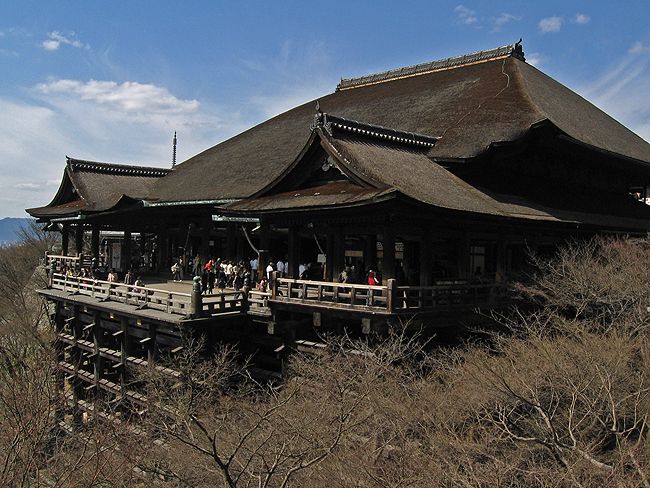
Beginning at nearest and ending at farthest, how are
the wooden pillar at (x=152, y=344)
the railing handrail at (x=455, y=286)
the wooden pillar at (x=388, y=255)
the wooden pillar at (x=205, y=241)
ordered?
the railing handrail at (x=455, y=286)
the wooden pillar at (x=388, y=255)
the wooden pillar at (x=152, y=344)
the wooden pillar at (x=205, y=241)

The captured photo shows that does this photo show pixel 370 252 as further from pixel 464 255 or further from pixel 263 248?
pixel 263 248

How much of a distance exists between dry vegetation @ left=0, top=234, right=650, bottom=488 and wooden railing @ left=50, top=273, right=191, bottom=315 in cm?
169

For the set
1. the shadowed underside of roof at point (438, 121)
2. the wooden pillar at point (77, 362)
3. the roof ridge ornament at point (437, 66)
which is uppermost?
the roof ridge ornament at point (437, 66)

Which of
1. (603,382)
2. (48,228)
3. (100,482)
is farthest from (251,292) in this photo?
(48,228)

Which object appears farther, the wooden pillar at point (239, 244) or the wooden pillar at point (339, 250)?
the wooden pillar at point (239, 244)

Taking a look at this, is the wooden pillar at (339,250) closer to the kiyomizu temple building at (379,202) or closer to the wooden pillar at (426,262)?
the kiyomizu temple building at (379,202)

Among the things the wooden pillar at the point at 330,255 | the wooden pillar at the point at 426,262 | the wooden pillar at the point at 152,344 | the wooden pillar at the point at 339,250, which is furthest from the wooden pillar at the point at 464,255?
the wooden pillar at the point at 152,344

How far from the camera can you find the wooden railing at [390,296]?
45.2 ft

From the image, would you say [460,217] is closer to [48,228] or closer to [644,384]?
[644,384]

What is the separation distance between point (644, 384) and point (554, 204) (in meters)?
9.73

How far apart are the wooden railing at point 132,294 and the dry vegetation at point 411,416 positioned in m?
1.69

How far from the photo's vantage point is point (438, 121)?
23266 millimetres

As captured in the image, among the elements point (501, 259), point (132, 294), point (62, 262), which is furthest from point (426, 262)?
point (62, 262)

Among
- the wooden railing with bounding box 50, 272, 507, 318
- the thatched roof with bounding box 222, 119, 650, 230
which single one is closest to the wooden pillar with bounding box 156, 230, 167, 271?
the wooden railing with bounding box 50, 272, 507, 318
